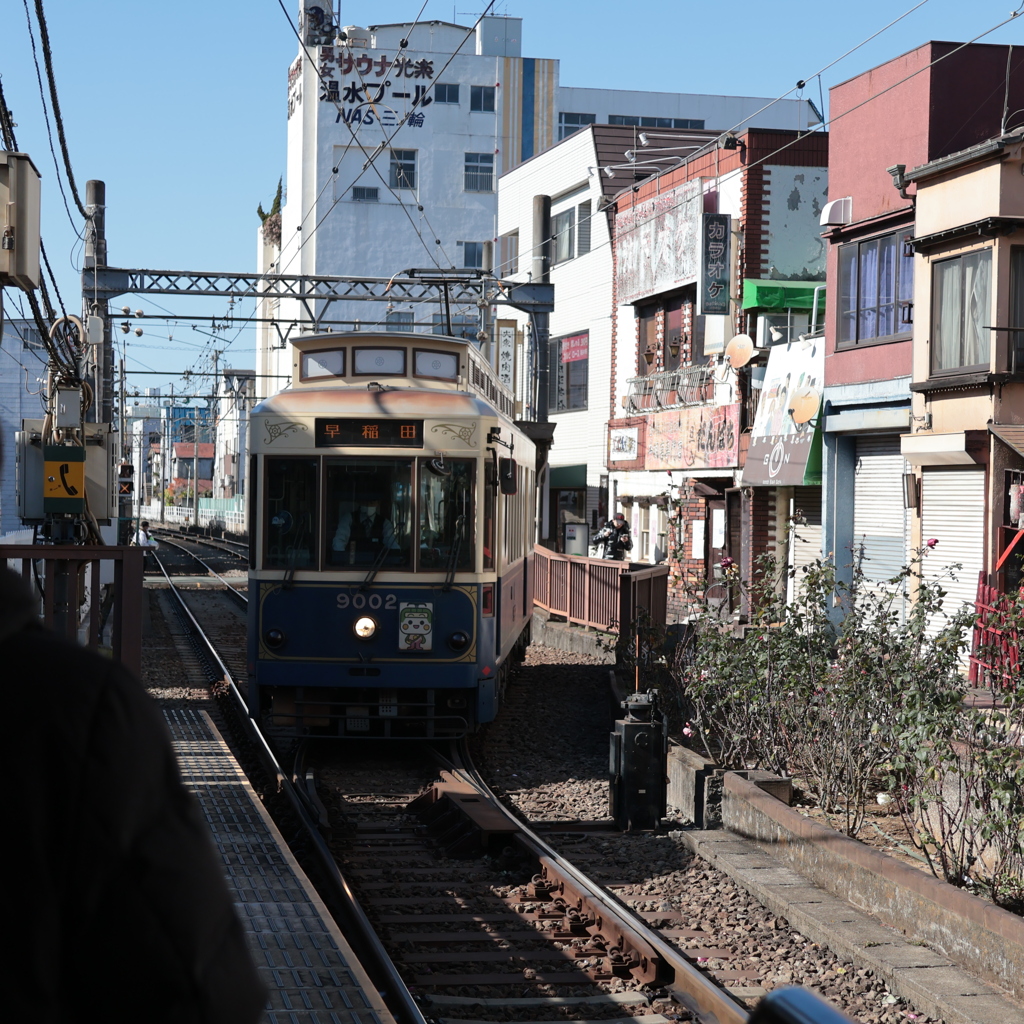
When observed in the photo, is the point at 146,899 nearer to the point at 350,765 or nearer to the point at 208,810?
the point at 208,810

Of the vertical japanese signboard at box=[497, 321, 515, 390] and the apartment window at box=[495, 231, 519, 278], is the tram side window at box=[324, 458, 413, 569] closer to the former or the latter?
the vertical japanese signboard at box=[497, 321, 515, 390]

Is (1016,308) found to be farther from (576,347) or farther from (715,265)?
(576,347)

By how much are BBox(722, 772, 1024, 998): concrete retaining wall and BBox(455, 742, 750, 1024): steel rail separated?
1.17 m

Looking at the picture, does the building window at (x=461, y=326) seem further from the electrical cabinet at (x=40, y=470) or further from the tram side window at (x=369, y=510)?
the tram side window at (x=369, y=510)

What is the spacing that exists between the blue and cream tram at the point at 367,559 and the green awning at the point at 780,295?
1255 centimetres

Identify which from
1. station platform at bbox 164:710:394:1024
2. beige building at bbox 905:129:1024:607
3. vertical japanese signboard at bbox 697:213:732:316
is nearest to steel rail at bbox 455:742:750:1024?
station platform at bbox 164:710:394:1024

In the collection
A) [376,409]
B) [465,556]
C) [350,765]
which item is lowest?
[350,765]

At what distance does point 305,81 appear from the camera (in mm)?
54844

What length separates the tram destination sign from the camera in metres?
12.1

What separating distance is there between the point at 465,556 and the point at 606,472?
21.2m

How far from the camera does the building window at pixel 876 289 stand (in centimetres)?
1872

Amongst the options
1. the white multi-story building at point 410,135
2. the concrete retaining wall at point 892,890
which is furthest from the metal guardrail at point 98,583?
the white multi-story building at point 410,135

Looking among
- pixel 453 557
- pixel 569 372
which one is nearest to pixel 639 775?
pixel 453 557

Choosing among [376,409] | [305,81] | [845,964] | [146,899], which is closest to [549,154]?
[305,81]
